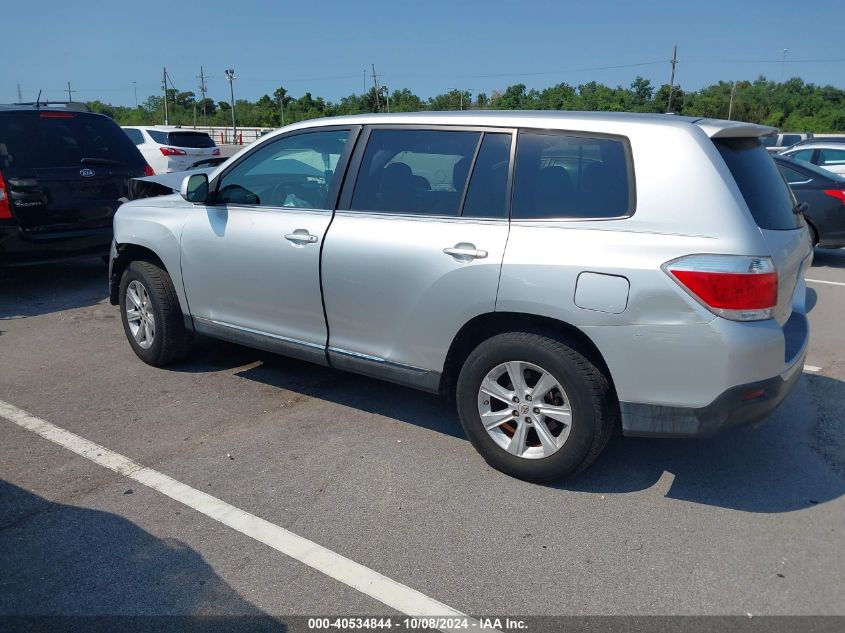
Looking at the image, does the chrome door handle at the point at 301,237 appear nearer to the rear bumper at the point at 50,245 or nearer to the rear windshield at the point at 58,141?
the rear bumper at the point at 50,245

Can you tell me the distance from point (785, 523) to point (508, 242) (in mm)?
1885

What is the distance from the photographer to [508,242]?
3.63 metres

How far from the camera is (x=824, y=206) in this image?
31.7 ft

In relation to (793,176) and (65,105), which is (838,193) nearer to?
(793,176)

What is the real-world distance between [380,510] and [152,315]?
2.75 metres

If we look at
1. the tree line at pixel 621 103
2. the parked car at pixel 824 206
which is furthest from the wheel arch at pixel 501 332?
the tree line at pixel 621 103

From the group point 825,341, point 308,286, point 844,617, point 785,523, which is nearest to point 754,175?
point 785,523

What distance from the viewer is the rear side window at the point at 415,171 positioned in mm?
3980

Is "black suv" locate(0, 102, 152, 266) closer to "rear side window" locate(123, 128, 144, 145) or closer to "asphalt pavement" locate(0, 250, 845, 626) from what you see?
"asphalt pavement" locate(0, 250, 845, 626)

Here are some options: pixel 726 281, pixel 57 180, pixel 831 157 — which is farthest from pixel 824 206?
pixel 57 180

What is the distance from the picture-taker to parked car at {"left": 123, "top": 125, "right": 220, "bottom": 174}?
16938mm

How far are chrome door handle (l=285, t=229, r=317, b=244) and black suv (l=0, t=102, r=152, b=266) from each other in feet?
13.6

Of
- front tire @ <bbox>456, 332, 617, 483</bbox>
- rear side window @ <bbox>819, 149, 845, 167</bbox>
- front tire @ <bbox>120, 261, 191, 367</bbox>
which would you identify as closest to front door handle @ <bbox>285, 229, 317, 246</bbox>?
front tire @ <bbox>456, 332, 617, 483</bbox>

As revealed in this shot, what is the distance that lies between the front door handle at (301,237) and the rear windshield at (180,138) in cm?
1430
